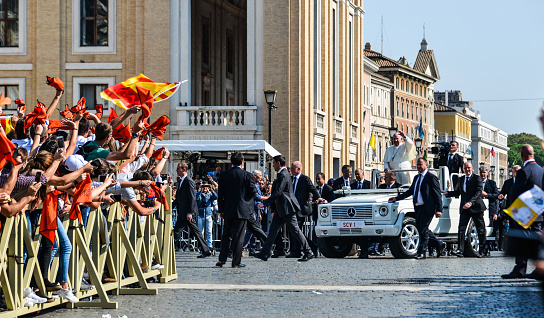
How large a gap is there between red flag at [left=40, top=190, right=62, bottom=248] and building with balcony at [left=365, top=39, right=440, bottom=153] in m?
102

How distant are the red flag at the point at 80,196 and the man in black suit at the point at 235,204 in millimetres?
6783

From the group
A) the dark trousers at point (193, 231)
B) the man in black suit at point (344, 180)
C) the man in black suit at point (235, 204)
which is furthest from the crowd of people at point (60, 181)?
the man in black suit at point (344, 180)

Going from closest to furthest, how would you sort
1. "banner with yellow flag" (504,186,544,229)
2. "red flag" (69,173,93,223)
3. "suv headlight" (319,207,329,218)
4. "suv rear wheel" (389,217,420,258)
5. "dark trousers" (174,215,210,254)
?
"banner with yellow flag" (504,186,544,229) < "red flag" (69,173,93,223) < "suv rear wheel" (389,217,420,258) < "dark trousers" (174,215,210,254) < "suv headlight" (319,207,329,218)

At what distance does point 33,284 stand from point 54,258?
411 mm

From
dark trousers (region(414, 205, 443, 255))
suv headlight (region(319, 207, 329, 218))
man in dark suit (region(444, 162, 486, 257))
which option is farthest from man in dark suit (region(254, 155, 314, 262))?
man in dark suit (region(444, 162, 486, 257))

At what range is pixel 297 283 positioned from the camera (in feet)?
46.6

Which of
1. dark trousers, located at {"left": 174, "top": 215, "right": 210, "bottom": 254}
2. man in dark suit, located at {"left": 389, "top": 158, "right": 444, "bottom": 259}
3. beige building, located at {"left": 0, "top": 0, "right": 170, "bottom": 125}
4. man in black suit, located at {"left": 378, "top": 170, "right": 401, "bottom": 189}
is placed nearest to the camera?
man in dark suit, located at {"left": 389, "top": 158, "right": 444, "bottom": 259}

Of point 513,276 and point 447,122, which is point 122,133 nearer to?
point 513,276

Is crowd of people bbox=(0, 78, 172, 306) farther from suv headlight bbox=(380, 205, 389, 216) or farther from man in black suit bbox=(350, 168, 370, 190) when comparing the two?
man in black suit bbox=(350, 168, 370, 190)

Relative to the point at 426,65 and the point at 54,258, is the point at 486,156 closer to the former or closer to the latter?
the point at 426,65

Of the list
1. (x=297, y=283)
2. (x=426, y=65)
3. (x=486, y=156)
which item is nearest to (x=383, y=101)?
(x=426, y=65)

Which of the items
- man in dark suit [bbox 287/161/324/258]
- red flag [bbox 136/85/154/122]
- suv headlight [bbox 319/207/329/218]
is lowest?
suv headlight [bbox 319/207/329/218]

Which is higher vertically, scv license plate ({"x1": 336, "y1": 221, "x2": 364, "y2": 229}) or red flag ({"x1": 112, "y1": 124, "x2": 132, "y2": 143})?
red flag ({"x1": 112, "y1": 124, "x2": 132, "y2": 143})

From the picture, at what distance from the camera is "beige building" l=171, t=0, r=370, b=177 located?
135 feet
